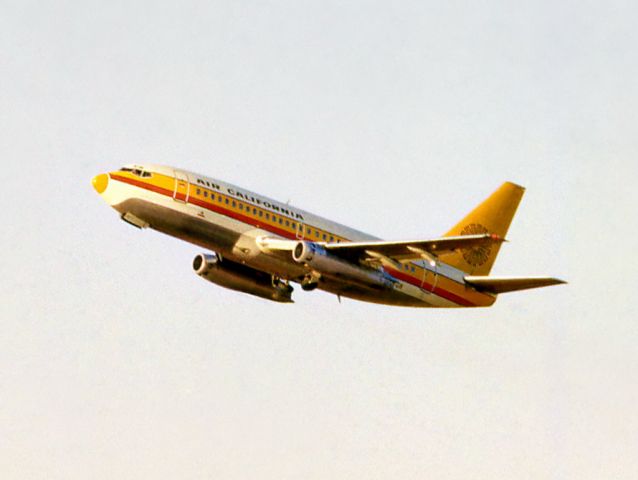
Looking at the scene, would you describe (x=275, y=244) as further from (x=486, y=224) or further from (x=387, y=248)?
(x=486, y=224)

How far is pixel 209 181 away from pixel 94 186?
613cm

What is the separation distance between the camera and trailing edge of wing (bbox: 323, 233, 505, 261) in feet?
235

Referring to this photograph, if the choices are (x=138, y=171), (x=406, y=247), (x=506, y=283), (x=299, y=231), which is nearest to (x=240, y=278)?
(x=299, y=231)

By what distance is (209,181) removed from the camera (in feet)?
243

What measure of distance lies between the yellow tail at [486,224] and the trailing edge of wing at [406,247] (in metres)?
8.87

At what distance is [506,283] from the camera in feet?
260

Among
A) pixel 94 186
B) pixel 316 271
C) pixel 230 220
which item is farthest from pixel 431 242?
pixel 94 186

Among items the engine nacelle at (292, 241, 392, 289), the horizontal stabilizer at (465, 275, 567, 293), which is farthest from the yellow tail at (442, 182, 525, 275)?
the engine nacelle at (292, 241, 392, 289)

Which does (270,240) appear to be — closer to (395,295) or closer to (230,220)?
(230,220)

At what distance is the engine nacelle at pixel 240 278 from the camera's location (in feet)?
262

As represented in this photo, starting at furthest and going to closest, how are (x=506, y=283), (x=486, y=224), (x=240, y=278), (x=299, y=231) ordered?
1. (x=486, y=224)
2. (x=240, y=278)
3. (x=506, y=283)
4. (x=299, y=231)

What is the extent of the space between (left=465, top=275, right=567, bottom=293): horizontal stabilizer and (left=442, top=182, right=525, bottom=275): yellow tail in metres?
1.63

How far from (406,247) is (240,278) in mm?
11588

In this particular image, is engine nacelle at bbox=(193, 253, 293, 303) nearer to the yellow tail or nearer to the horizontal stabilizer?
the yellow tail
